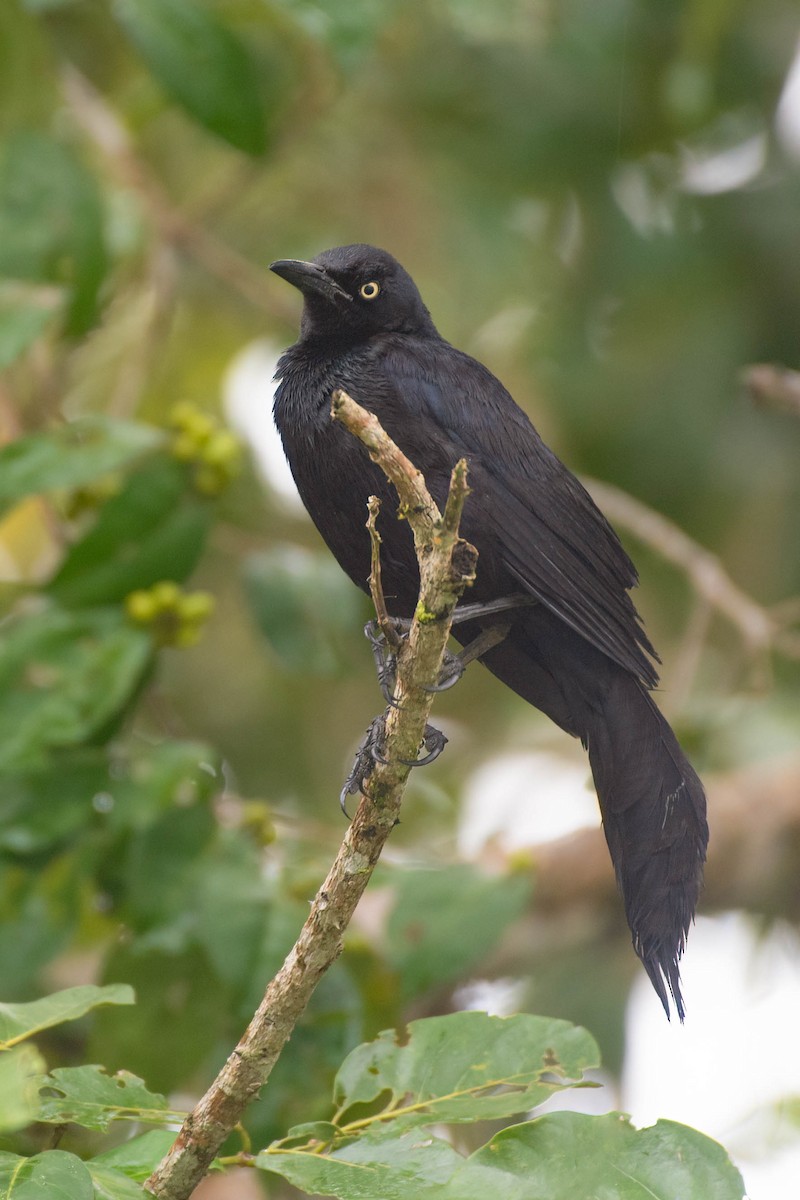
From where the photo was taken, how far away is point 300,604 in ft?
13.5

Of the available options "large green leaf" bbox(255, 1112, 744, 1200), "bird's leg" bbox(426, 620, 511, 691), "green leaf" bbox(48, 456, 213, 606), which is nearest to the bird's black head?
"green leaf" bbox(48, 456, 213, 606)

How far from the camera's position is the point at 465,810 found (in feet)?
19.7

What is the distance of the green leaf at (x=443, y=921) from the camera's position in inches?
136

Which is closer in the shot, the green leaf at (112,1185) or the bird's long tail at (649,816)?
the green leaf at (112,1185)

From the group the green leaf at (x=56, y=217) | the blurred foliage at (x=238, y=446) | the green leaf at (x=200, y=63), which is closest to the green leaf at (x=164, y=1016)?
the blurred foliage at (x=238, y=446)

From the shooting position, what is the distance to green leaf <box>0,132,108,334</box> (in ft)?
12.8

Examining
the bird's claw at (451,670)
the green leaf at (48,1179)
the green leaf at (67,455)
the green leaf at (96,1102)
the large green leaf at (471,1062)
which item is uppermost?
the green leaf at (67,455)

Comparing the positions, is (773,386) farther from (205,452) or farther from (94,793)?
(94,793)

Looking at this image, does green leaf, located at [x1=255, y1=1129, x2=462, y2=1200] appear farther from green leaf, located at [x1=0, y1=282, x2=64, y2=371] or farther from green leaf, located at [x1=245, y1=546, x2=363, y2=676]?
green leaf, located at [x1=245, y1=546, x2=363, y2=676]

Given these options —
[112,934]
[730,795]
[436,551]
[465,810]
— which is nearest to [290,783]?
[465,810]

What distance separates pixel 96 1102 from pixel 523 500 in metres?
1.77

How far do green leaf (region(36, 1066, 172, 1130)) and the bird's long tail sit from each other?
1252 millimetres

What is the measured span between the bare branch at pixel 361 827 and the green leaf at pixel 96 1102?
108 millimetres

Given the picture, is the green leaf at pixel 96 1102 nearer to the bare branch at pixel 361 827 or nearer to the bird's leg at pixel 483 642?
the bare branch at pixel 361 827
